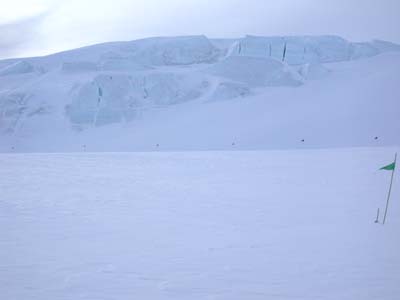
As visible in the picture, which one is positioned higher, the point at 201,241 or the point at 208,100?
the point at 201,241

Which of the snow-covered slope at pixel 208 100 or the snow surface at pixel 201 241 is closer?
the snow surface at pixel 201 241

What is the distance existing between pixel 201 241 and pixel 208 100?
115 feet

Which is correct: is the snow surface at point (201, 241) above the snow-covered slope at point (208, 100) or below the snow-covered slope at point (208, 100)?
above

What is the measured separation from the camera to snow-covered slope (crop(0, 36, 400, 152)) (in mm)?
33250

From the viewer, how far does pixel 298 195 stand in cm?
1064

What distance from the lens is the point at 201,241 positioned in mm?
6734

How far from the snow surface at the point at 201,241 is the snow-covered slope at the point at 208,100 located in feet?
65.6

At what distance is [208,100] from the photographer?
41.5 metres

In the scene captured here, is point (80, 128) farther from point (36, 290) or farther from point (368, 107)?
point (36, 290)

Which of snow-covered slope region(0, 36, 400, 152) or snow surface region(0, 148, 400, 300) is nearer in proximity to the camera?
snow surface region(0, 148, 400, 300)

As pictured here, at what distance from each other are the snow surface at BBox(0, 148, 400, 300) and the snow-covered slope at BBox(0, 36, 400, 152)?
787 inches

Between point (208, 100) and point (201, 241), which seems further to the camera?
point (208, 100)

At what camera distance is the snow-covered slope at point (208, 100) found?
33250 mm

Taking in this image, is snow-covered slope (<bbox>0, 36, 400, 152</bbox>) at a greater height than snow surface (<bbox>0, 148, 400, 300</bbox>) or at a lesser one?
lesser
